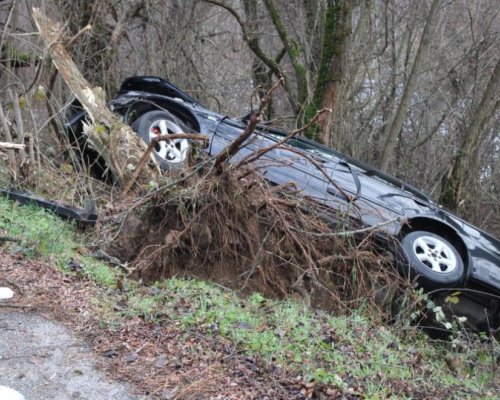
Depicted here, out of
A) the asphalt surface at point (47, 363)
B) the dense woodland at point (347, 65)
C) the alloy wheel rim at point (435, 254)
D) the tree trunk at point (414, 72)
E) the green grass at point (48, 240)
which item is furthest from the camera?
the tree trunk at point (414, 72)

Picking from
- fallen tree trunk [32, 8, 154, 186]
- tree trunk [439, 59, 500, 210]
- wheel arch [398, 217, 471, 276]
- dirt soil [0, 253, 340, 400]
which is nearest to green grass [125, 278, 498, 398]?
dirt soil [0, 253, 340, 400]

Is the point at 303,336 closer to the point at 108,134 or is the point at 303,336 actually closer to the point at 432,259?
the point at 432,259

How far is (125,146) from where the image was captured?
300 inches

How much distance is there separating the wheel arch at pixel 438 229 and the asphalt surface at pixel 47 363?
369 cm

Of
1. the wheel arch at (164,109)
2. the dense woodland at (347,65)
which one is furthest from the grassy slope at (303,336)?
the dense woodland at (347,65)

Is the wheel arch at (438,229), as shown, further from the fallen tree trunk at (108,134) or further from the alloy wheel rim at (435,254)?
the fallen tree trunk at (108,134)

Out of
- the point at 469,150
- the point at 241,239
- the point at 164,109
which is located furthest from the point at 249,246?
the point at 469,150

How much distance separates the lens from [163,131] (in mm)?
8195

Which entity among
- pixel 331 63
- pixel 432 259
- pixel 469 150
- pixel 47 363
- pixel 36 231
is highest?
pixel 331 63

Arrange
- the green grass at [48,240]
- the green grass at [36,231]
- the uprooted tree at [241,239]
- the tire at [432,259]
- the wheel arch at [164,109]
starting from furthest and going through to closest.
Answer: the wheel arch at [164,109], the tire at [432,259], the uprooted tree at [241,239], the green grass at [36,231], the green grass at [48,240]

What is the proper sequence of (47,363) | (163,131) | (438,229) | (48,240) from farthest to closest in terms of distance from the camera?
1. (163,131)
2. (438,229)
3. (48,240)
4. (47,363)

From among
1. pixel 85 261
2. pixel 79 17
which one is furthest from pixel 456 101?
pixel 85 261

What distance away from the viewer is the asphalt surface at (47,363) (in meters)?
3.55

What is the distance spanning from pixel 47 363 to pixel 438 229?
4401 millimetres
